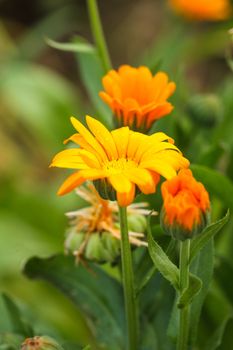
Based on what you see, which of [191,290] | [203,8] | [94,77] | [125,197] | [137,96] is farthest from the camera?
[203,8]

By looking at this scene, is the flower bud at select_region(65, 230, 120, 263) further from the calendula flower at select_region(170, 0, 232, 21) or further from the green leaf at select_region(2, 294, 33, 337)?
the calendula flower at select_region(170, 0, 232, 21)

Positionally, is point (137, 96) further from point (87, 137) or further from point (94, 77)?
point (94, 77)

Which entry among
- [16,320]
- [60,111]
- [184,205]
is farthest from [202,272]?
[60,111]

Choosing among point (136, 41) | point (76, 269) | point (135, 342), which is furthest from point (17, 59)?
point (135, 342)

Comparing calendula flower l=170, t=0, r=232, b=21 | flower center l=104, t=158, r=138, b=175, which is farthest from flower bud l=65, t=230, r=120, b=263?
calendula flower l=170, t=0, r=232, b=21

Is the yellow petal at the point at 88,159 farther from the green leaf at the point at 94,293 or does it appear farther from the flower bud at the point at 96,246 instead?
the green leaf at the point at 94,293

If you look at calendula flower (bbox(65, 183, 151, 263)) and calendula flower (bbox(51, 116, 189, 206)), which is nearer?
calendula flower (bbox(51, 116, 189, 206))

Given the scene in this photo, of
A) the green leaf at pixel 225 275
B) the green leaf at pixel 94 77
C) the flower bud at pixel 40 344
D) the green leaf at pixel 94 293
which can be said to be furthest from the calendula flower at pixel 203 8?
the flower bud at pixel 40 344
